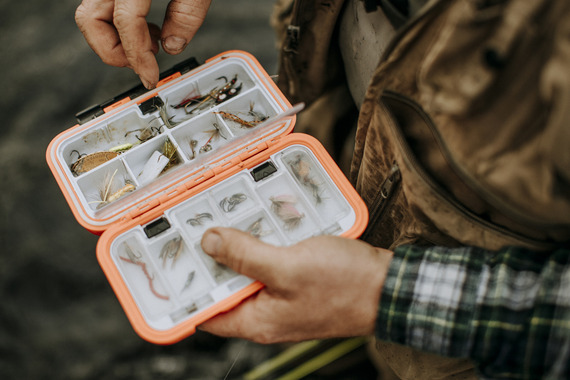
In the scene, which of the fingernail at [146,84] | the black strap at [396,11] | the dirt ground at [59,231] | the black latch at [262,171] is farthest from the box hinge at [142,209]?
the dirt ground at [59,231]

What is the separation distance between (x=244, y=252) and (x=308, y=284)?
8.1 inches

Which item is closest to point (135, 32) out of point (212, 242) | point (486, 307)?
point (212, 242)

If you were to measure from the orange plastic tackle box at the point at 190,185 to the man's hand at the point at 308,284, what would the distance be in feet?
0.36

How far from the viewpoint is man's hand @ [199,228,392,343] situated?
112 centimetres

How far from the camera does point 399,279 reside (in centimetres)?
108

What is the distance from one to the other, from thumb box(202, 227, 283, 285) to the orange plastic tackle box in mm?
115

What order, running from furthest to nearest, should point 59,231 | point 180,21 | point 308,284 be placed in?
point 59,231
point 180,21
point 308,284

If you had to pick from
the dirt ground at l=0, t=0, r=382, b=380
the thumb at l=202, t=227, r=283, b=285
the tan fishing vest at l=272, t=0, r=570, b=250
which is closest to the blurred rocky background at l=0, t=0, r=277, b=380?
the dirt ground at l=0, t=0, r=382, b=380

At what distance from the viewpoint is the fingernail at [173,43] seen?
1555 mm

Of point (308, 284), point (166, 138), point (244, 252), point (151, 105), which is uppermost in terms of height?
point (151, 105)

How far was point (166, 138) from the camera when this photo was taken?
63.9 inches

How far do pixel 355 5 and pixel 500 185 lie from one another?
916 millimetres

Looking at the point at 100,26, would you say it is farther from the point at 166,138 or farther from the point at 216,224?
the point at 216,224

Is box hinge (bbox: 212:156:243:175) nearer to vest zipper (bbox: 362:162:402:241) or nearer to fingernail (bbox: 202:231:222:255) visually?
fingernail (bbox: 202:231:222:255)
